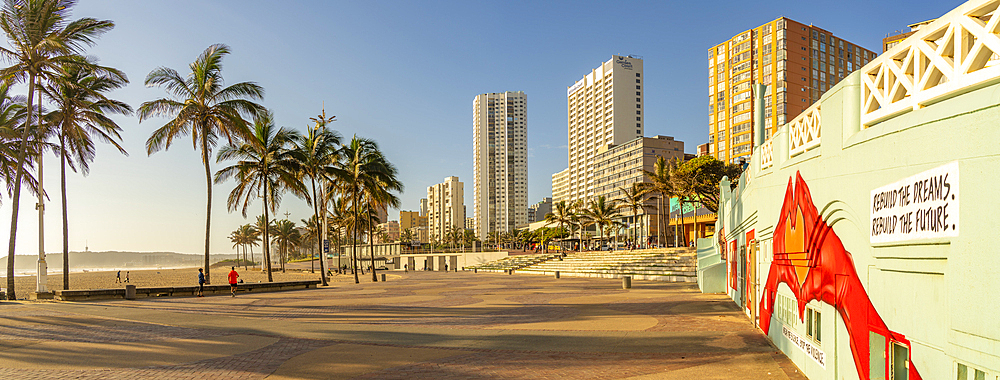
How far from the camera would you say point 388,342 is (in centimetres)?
1192

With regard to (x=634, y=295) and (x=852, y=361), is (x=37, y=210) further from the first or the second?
(x=852, y=361)

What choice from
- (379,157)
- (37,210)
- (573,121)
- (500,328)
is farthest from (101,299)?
(573,121)

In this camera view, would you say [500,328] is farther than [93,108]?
No

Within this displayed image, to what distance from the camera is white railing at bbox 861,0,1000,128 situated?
4.38 metres

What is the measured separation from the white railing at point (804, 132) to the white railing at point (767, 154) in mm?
1491

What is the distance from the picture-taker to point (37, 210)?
24.6 meters

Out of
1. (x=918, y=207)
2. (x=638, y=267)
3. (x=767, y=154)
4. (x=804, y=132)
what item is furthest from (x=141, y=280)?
(x=918, y=207)

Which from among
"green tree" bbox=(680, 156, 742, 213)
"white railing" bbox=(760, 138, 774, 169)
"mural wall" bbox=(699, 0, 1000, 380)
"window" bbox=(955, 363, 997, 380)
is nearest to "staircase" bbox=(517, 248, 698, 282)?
"green tree" bbox=(680, 156, 742, 213)

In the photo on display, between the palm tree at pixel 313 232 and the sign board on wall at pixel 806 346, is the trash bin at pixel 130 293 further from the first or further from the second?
the sign board on wall at pixel 806 346

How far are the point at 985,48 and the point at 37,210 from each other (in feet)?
102

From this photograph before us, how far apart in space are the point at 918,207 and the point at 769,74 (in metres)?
91.8

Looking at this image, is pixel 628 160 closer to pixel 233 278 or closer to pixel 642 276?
pixel 642 276

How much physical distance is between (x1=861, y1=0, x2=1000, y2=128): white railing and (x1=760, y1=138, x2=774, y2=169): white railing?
5.11 m

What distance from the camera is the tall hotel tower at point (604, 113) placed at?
15212cm
